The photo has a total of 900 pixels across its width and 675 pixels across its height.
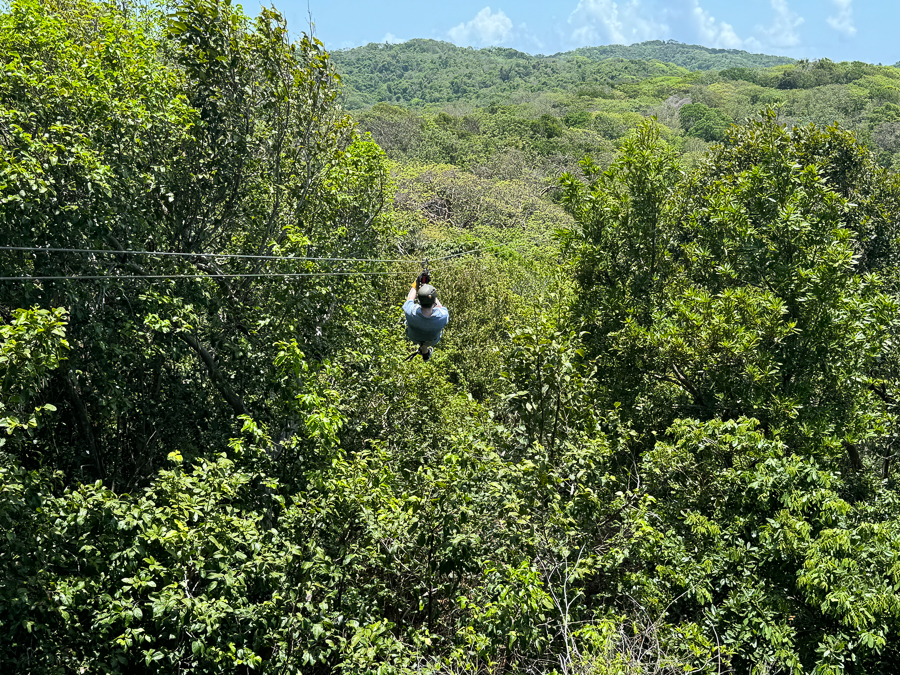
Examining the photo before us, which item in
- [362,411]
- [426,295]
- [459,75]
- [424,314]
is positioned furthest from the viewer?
[459,75]

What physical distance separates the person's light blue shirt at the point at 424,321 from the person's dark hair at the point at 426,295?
213mm

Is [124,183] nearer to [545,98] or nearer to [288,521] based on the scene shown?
[288,521]

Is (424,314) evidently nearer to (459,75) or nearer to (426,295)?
(426,295)

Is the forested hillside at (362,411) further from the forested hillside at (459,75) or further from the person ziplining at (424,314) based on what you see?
the forested hillside at (459,75)

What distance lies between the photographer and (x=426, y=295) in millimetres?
7336

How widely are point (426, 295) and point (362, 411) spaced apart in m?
3.25

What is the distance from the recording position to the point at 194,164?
8.17m

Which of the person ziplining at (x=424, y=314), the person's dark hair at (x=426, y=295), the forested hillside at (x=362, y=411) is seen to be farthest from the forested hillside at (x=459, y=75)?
the person's dark hair at (x=426, y=295)

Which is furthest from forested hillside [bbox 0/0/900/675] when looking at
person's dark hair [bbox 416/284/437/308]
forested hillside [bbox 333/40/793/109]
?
forested hillside [bbox 333/40/793/109]

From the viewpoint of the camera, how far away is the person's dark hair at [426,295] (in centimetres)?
731

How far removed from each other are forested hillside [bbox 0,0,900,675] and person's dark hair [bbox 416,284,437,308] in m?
1.11

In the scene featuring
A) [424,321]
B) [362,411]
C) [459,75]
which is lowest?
[362,411]

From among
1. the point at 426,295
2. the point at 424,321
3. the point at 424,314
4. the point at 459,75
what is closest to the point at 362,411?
the point at 424,321

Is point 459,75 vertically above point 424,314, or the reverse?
point 459,75
